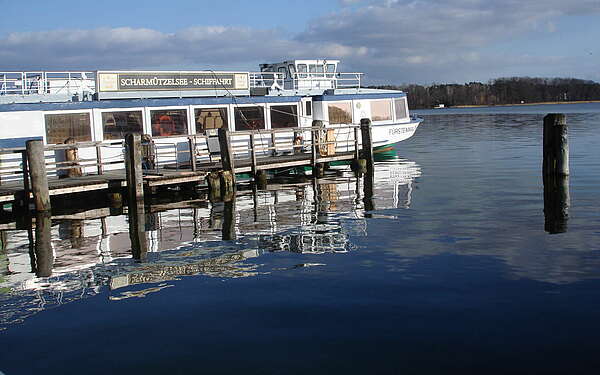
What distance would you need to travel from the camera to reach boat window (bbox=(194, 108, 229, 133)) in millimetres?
25016

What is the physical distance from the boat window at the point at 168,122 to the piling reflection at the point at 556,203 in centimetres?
1274

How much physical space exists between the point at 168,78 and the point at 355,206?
10003mm

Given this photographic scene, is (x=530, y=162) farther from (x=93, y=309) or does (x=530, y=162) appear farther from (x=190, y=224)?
(x=93, y=309)

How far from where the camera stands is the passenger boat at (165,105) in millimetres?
21609

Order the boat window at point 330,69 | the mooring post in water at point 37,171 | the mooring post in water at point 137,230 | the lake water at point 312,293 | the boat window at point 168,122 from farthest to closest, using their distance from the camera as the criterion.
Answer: the boat window at point 330,69
the boat window at point 168,122
the mooring post in water at point 37,171
the mooring post in water at point 137,230
the lake water at point 312,293

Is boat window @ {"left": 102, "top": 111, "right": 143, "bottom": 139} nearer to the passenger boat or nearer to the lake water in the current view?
the passenger boat

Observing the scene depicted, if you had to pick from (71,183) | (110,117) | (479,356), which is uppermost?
(110,117)

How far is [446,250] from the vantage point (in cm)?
1223

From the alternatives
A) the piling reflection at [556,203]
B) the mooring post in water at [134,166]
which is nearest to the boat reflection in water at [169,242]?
the mooring post in water at [134,166]

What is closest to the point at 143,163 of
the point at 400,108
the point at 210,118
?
the point at 210,118

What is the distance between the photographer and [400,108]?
33.2 meters

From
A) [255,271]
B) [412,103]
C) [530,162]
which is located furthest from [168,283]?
[412,103]

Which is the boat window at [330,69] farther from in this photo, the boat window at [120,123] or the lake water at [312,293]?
the lake water at [312,293]

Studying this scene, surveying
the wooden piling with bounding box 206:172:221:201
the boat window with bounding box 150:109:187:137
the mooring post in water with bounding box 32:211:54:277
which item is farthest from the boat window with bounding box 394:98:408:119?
the mooring post in water with bounding box 32:211:54:277
